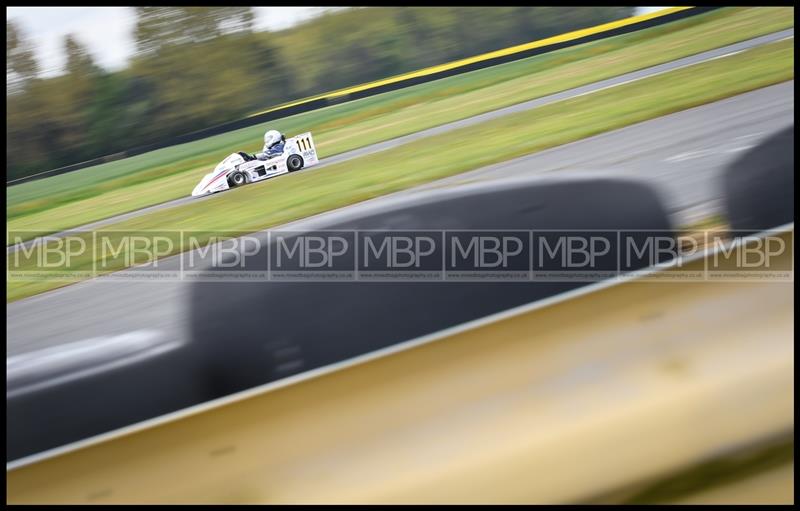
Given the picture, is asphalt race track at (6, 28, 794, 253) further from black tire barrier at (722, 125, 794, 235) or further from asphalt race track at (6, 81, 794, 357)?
black tire barrier at (722, 125, 794, 235)

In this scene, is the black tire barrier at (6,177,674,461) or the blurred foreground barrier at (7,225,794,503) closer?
the blurred foreground barrier at (7,225,794,503)

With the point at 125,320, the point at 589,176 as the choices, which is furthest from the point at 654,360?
the point at 125,320

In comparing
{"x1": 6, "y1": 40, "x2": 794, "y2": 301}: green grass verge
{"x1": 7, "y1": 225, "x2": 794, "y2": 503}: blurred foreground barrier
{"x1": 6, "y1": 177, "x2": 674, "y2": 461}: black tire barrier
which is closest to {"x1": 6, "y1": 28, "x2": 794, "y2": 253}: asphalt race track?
{"x1": 6, "y1": 40, "x2": 794, "y2": 301}: green grass verge

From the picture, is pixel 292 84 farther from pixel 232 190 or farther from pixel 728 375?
pixel 728 375
